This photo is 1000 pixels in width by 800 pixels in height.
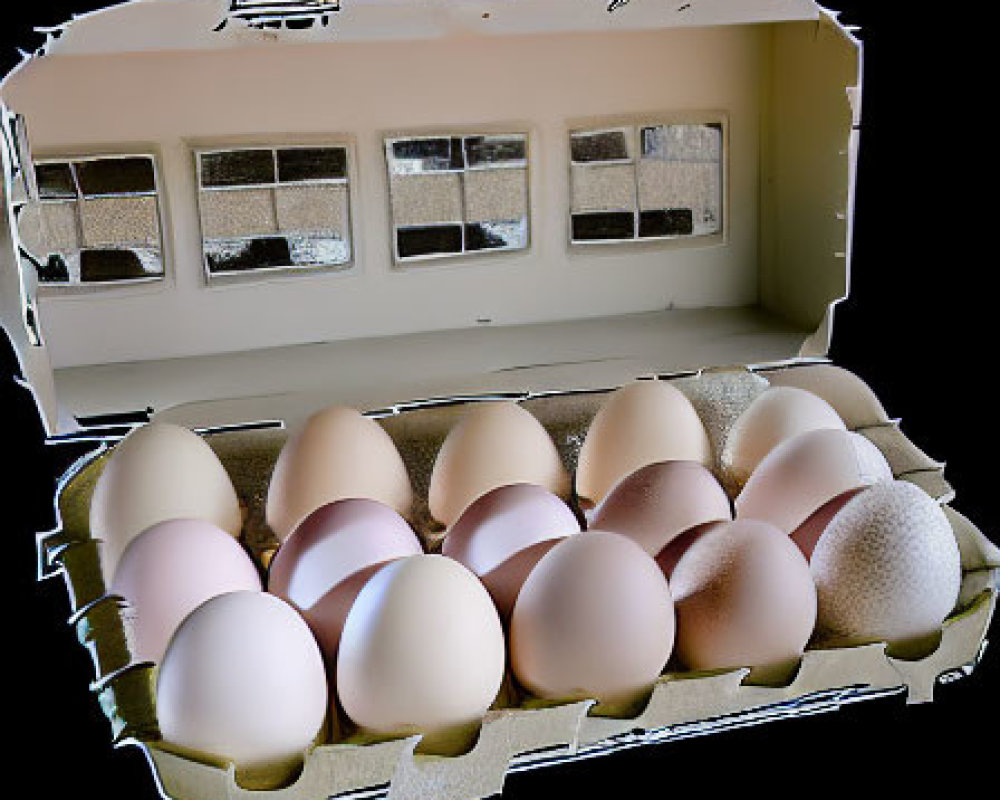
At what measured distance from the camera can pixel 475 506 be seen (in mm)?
1970

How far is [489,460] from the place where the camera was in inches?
85.8

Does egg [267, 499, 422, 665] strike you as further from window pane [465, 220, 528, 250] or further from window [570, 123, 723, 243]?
window [570, 123, 723, 243]

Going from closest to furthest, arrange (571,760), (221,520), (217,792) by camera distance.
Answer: (217,792) < (571,760) < (221,520)

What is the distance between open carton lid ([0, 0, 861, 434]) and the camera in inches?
92.2

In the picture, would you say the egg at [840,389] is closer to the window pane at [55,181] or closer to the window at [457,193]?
the window at [457,193]

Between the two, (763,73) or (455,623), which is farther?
(763,73)

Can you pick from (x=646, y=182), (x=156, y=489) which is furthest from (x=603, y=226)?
(x=156, y=489)

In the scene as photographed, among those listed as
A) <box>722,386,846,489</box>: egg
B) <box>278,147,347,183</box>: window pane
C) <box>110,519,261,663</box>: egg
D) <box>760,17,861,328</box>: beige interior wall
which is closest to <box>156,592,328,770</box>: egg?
<box>110,519,261,663</box>: egg

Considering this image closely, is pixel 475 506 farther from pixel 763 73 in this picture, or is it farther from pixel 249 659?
pixel 763 73

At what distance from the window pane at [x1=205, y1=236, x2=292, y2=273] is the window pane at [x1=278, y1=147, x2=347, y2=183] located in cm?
12

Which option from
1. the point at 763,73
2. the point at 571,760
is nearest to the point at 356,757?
the point at 571,760

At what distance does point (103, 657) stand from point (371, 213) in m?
1.02

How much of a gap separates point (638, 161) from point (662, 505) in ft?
2.90

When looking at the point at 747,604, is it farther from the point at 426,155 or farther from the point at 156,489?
the point at 426,155
